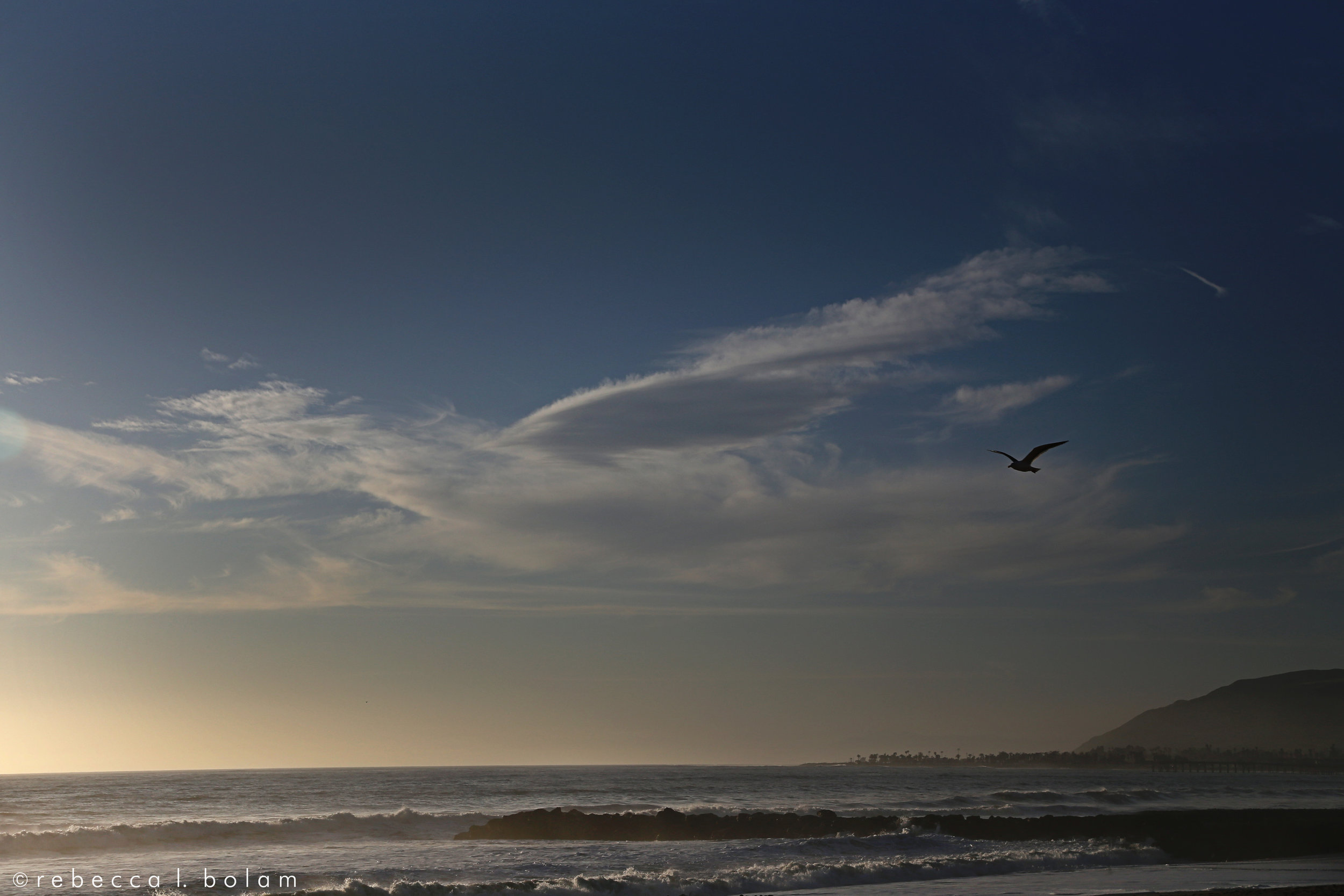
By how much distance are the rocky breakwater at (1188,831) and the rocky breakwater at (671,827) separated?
2.69 m

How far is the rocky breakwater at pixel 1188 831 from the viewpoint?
104ft

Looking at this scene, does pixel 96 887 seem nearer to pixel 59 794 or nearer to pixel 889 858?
pixel 889 858

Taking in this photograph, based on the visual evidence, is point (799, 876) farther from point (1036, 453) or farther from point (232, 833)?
point (232, 833)

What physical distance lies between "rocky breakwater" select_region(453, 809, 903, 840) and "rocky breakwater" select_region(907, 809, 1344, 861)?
8.82 feet

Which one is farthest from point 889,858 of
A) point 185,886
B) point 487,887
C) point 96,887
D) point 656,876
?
point 96,887

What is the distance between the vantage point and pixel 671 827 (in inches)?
1391

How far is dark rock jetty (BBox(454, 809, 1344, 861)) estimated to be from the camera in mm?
32750

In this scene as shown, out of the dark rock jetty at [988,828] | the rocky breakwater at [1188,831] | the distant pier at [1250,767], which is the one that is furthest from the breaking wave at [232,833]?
the distant pier at [1250,767]

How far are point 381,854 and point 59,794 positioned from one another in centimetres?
6404

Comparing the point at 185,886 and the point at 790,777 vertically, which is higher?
the point at 185,886

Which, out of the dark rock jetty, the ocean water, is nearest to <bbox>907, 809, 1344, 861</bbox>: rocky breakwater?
the dark rock jetty

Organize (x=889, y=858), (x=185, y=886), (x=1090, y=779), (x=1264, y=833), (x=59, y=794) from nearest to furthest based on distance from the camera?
(x=185, y=886) < (x=889, y=858) < (x=1264, y=833) < (x=59, y=794) < (x=1090, y=779)

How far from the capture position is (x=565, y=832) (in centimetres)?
3544

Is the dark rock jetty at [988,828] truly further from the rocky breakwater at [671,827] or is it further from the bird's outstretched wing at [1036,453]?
the bird's outstretched wing at [1036,453]
